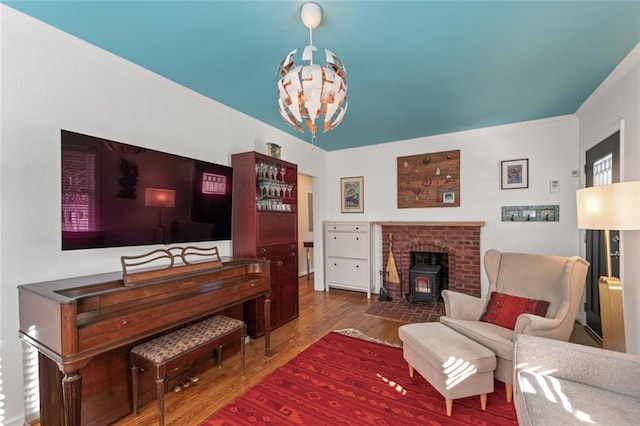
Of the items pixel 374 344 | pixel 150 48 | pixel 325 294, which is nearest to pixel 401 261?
pixel 325 294

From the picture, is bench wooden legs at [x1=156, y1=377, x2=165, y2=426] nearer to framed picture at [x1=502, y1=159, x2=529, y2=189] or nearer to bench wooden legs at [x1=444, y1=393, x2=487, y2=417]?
bench wooden legs at [x1=444, y1=393, x2=487, y2=417]

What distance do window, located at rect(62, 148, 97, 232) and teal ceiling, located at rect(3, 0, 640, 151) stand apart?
0.86 m

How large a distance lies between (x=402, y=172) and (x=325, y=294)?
94.9 inches

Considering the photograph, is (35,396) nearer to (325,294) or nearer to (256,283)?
(256,283)

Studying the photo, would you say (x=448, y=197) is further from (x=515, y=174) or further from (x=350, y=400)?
(x=350, y=400)

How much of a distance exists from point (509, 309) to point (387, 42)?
2352mm

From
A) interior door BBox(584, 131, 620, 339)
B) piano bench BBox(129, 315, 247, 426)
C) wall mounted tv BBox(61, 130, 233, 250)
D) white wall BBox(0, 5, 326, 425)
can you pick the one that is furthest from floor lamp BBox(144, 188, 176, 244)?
interior door BBox(584, 131, 620, 339)

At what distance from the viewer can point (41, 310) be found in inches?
57.6

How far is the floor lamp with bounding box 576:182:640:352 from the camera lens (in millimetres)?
1747

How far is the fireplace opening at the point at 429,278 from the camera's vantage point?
410 centimetres

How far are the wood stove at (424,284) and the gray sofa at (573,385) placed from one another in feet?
8.27

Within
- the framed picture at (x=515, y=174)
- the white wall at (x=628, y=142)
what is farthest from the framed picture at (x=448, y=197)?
the white wall at (x=628, y=142)

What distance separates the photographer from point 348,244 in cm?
471

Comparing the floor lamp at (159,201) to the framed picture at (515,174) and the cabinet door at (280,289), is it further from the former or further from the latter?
the framed picture at (515,174)
